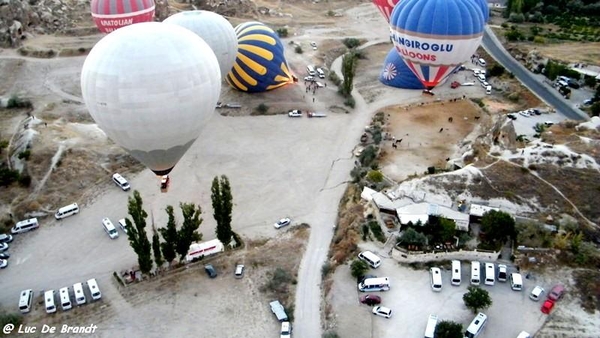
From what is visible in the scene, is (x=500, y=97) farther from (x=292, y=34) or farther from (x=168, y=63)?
(x=168, y=63)

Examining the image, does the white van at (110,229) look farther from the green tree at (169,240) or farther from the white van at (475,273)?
the white van at (475,273)

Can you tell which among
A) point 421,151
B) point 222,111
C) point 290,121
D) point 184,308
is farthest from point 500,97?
point 184,308

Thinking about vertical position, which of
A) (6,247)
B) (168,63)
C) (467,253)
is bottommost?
(6,247)

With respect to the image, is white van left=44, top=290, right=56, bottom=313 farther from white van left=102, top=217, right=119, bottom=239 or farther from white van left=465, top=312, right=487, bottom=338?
white van left=465, top=312, right=487, bottom=338

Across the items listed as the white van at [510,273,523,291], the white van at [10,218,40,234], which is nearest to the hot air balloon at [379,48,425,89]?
the white van at [510,273,523,291]

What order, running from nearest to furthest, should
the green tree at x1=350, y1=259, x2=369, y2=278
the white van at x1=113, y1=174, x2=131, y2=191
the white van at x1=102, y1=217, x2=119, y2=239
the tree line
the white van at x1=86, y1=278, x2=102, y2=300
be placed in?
the tree line
the white van at x1=86, y1=278, x2=102, y2=300
the green tree at x1=350, y1=259, x2=369, y2=278
the white van at x1=102, y1=217, x2=119, y2=239
the white van at x1=113, y1=174, x2=131, y2=191
